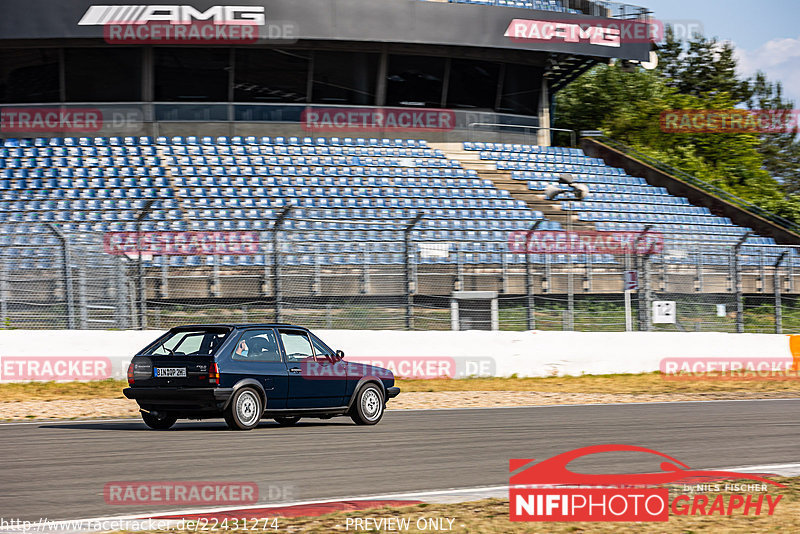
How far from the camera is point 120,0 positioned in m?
28.4

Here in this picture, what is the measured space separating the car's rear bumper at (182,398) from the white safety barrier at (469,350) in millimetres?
5857

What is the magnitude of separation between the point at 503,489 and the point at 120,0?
82.4 feet

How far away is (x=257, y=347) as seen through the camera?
11141 millimetres

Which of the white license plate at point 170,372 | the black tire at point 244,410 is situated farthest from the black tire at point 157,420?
the black tire at point 244,410

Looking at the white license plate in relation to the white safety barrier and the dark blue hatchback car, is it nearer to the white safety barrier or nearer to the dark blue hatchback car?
the dark blue hatchback car

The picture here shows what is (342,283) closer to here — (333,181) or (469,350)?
(469,350)

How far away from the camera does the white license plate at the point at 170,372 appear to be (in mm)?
10578

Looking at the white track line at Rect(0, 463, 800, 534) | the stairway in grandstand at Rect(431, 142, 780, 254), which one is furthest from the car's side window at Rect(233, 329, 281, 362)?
the stairway in grandstand at Rect(431, 142, 780, 254)

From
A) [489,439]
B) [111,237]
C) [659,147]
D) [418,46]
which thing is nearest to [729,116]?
[659,147]

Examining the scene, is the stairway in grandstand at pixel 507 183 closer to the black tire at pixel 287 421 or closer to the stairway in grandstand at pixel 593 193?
the stairway in grandstand at pixel 593 193

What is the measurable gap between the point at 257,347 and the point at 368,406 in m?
1.61

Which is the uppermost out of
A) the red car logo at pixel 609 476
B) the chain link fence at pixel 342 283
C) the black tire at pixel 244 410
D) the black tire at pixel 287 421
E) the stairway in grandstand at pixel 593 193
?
the stairway in grandstand at pixel 593 193

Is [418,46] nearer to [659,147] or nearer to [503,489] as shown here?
[659,147]

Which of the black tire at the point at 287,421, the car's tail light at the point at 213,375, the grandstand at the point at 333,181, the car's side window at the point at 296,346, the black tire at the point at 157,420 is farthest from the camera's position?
the grandstand at the point at 333,181
